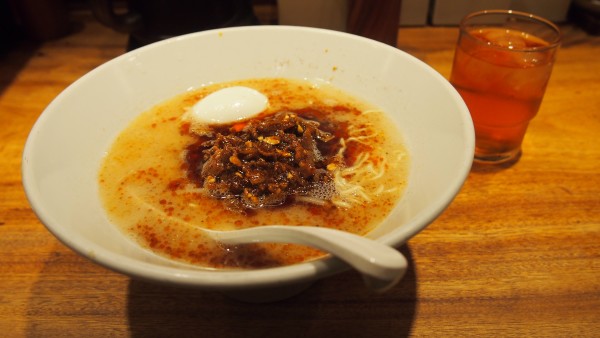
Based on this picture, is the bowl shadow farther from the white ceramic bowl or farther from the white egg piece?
the white egg piece

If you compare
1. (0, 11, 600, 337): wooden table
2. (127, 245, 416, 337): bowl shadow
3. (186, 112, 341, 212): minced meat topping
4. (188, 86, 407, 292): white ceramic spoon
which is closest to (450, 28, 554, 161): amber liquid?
(0, 11, 600, 337): wooden table

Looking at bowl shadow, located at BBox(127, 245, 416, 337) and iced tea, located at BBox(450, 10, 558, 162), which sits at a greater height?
iced tea, located at BBox(450, 10, 558, 162)

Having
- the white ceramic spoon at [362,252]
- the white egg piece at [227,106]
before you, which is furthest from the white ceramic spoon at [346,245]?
the white egg piece at [227,106]

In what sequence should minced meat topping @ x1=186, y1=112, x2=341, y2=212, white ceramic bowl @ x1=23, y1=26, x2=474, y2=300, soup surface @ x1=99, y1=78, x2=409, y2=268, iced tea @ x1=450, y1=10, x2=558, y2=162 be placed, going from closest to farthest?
white ceramic bowl @ x1=23, y1=26, x2=474, y2=300 → soup surface @ x1=99, y1=78, x2=409, y2=268 → minced meat topping @ x1=186, y1=112, x2=341, y2=212 → iced tea @ x1=450, y1=10, x2=558, y2=162

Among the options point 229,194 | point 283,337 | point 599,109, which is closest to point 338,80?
point 229,194

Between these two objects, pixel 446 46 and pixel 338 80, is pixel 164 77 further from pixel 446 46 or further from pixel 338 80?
pixel 446 46
